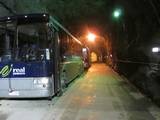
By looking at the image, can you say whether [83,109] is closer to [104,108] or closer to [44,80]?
[104,108]

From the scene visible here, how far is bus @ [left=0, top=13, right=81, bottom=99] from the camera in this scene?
14117 millimetres

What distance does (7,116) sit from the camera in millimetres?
11430

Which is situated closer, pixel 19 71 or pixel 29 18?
pixel 19 71

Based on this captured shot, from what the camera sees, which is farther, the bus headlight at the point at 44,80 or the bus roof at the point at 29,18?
the bus roof at the point at 29,18

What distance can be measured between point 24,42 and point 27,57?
2.03 ft

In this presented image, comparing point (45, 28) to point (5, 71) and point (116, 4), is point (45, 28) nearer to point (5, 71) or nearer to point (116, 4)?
point (5, 71)

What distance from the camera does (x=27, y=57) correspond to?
Result: 14305 millimetres

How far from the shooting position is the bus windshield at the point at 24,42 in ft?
46.6

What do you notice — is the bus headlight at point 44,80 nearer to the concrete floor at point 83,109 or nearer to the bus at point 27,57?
the bus at point 27,57

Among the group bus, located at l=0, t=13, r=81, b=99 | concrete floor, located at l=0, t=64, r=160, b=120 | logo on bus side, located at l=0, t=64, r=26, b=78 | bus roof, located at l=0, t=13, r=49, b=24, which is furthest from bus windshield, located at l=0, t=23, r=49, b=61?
concrete floor, located at l=0, t=64, r=160, b=120

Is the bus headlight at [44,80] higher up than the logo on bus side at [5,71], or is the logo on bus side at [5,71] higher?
the logo on bus side at [5,71]

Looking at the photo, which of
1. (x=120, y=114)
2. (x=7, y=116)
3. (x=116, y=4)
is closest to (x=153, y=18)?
(x=116, y=4)

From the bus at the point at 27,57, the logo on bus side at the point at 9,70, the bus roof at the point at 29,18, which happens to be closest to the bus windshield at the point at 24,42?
the bus at the point at 27,57

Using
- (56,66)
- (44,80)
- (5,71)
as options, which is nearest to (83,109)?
(44,80)
